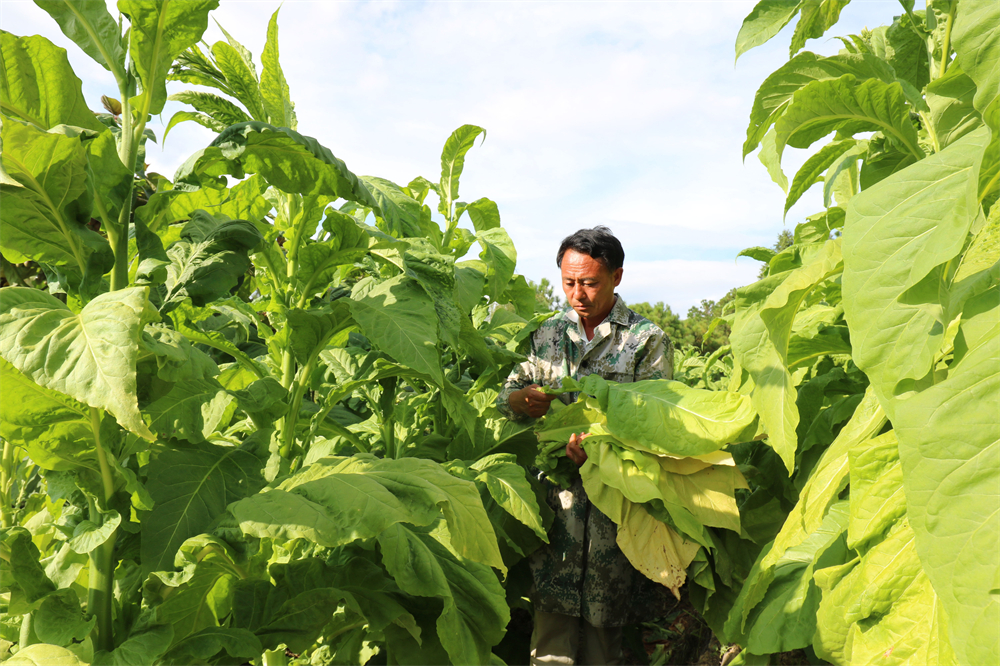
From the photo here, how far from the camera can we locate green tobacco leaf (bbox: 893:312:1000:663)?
91 centimetres

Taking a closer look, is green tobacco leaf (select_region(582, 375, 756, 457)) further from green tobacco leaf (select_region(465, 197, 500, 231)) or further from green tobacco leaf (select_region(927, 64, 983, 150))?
green tobacco leaf (select_region(465, 197, 500, 231))

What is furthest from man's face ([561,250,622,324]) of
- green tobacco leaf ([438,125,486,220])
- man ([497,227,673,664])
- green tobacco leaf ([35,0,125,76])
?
green tobacco leaf ([35,0,125,76])

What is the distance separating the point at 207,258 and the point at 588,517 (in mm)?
1872

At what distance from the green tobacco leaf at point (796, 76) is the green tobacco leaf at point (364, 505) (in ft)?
3.82

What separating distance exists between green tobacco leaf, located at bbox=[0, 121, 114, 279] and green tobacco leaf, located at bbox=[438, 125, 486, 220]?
163 cm

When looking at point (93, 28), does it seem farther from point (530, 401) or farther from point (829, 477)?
point (829, 477)

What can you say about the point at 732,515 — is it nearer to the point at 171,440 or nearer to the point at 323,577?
the point at 323,577

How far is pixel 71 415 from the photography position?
1521 millimetres

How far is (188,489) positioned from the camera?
1.69 m

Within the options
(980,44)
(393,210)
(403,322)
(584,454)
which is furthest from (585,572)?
(980,44)

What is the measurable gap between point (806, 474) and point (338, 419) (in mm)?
1845

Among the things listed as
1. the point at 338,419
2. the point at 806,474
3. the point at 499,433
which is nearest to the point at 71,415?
the point at 338,419

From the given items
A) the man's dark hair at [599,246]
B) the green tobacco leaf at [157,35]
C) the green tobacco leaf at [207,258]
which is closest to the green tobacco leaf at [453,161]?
the man's dark hair at [599,246]

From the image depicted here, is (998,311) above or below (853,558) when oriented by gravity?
above
